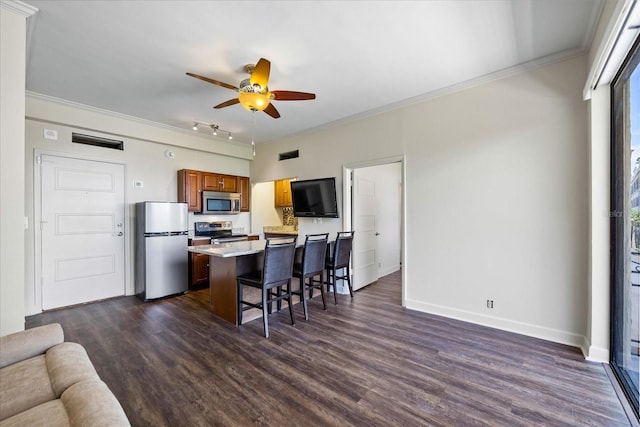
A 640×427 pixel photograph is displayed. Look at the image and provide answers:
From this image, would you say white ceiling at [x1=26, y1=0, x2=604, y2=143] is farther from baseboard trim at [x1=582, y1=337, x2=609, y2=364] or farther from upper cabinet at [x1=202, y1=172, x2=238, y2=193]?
baseboard trim at [x1=582, y1=337, x2=609, y2=364]

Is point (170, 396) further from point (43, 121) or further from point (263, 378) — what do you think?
point (43, 121)

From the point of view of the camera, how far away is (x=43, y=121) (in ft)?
11.9

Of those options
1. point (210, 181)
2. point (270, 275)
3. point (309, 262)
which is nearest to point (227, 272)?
point (270, 275)

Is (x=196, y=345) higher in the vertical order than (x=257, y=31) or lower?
lower

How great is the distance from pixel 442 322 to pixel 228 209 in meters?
4.27

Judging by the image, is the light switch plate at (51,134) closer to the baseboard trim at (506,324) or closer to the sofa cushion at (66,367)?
the sofa cushion at (66,367)

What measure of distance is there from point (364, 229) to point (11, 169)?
4.13m

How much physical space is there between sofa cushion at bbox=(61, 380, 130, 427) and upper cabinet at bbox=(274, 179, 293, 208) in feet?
17.3

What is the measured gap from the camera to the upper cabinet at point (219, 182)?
517 cm

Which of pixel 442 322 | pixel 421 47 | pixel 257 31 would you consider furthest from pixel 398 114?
pixel 442 322

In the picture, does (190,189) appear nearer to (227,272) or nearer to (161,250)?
(161,250)

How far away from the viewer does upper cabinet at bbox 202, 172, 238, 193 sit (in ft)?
17.0

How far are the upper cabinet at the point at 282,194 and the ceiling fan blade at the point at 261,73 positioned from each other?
3.85 metres

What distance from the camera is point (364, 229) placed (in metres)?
4.74
